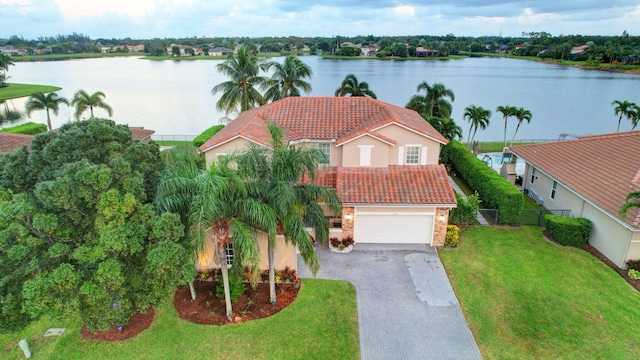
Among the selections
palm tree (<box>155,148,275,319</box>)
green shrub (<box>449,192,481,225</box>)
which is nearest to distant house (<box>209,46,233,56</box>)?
green shrub (<box>449,192,481,225</box>)

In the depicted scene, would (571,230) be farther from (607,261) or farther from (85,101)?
(85,101)

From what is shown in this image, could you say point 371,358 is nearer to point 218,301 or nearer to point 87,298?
point 218,301

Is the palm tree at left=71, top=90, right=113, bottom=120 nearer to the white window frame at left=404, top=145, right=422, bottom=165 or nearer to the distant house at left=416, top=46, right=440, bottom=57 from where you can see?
the white window frame at left=404, top=145, right=422, bottom=165

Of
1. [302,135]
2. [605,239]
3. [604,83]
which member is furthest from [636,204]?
[604,83]

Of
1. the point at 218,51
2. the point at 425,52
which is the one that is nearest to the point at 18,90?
the point at 218,51

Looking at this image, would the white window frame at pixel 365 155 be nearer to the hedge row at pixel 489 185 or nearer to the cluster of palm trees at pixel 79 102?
the hedge row at pixel 489 185

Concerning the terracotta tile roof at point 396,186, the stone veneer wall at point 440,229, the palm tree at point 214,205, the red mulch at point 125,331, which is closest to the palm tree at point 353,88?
the terracotta tile roof at point 396,186
